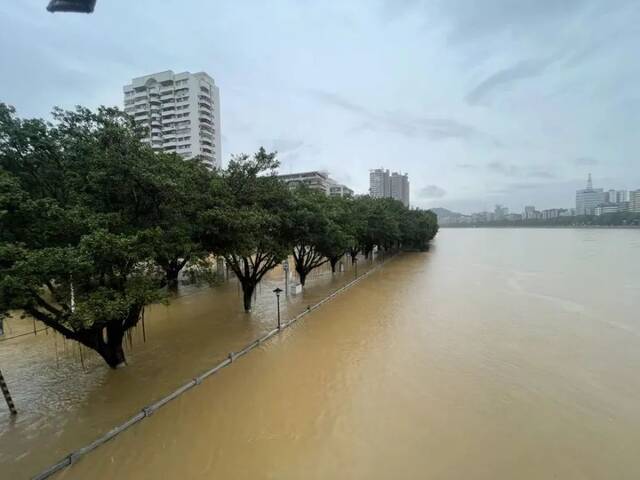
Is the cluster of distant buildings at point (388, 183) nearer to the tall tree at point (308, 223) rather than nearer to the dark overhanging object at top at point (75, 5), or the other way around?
the tall tree at point (308, 223)

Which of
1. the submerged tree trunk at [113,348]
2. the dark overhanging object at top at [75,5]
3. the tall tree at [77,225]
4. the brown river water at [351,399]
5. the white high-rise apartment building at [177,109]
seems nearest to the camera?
the dark overhanging object at top at [75,5]

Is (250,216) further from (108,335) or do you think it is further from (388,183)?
(388,183)

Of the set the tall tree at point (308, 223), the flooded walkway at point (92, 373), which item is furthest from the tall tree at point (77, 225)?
the tall tree at point (308, 223)

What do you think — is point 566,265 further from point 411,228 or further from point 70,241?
point 70,241

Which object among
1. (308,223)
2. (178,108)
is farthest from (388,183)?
(308,223)

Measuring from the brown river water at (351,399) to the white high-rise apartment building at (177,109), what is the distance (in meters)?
50.0

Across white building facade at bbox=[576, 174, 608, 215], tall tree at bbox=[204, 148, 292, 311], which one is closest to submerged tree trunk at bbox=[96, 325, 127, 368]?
tall tree at bbox=[204, 148, 292, 311]

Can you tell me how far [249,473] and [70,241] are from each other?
18.6ft

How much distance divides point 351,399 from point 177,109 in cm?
6309

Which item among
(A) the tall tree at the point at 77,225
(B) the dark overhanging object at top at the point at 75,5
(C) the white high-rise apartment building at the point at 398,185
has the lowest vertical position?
(A) the tall tree at the point at 77,225

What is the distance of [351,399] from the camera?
24.6ft

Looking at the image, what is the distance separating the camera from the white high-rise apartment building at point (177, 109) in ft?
189

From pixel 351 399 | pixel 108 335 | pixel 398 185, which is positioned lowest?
pixel 351 399

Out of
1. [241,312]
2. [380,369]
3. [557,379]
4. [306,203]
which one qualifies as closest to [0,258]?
[380,369]
